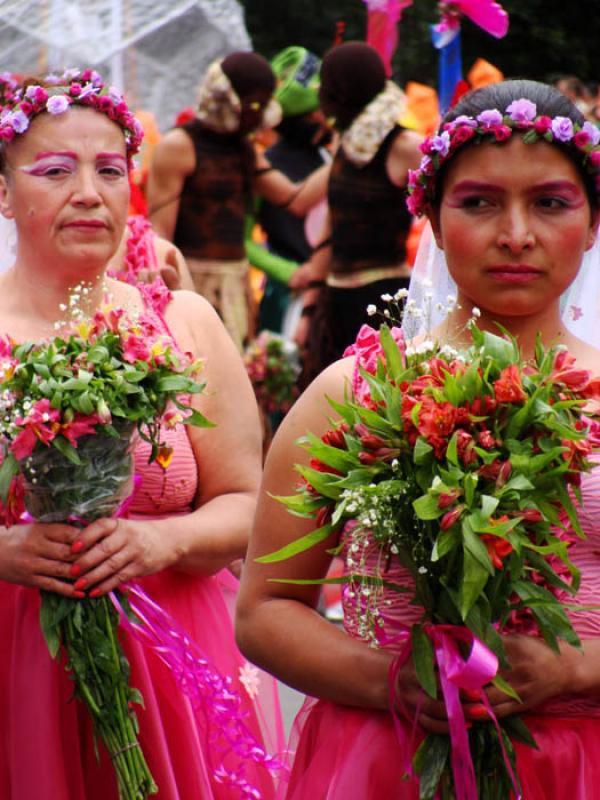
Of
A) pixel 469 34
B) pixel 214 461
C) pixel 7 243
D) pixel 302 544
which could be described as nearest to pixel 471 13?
pixel 7 243

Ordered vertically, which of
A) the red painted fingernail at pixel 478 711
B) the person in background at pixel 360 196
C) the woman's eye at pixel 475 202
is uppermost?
the person in background at pixel 360 196

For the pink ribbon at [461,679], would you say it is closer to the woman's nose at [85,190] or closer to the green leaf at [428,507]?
the green leaf at [428,507]

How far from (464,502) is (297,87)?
30.2ft

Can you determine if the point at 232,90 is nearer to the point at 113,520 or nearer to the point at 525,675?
the point at 113,520

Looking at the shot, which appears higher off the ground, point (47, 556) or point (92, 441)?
point (92, 441)

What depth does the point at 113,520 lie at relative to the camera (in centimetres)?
377

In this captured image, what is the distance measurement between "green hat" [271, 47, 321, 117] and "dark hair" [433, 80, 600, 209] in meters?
8.17

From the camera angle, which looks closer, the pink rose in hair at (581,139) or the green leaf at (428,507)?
the green leaf at (428,507)

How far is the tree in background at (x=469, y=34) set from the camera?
19.4m

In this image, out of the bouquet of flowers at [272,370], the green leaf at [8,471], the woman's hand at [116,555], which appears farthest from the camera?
the bouquet of flowers at [272,370]

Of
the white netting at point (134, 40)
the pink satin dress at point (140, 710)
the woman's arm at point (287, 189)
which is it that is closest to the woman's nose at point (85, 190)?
the pink satin dress at point (140, 710)

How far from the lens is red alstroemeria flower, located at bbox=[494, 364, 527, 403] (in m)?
2.75

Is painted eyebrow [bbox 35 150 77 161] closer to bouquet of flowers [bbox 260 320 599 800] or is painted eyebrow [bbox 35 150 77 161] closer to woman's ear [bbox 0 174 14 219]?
woman's ear [bbox 0 174 14 219]

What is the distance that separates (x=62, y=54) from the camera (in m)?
9.12
